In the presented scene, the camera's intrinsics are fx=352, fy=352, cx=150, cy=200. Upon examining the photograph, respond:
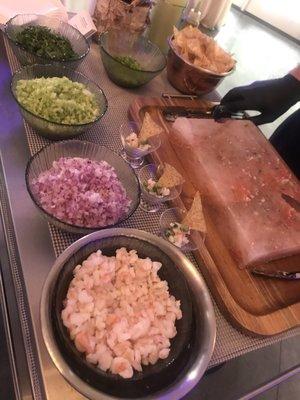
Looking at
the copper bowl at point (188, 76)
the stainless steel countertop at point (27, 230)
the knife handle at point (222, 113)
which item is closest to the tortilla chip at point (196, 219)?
the stainless steel countertop at point (27, 230)

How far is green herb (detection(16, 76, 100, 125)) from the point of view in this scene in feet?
3.55

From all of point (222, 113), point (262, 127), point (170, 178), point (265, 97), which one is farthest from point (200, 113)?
point (262, 127)

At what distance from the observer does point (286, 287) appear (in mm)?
1070

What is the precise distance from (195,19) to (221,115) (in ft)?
2.30

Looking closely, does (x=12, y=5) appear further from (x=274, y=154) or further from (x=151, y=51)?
(x=274, y=154)

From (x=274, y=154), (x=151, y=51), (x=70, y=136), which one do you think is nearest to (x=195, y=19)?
(x=151, y=51)

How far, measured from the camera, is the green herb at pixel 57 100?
1081 millimetres

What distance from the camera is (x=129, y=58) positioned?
1.47 m

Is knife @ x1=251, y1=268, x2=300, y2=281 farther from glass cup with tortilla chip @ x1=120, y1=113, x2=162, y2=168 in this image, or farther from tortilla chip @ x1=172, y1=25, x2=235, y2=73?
tortilla chip @ x1=172, y1=25, x2=235, y2=73

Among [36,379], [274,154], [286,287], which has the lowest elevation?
[36,379]

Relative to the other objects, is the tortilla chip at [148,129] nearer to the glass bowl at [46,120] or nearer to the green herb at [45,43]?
the glass bowl at [46,120]

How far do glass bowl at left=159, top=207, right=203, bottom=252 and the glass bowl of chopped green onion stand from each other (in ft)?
2.03

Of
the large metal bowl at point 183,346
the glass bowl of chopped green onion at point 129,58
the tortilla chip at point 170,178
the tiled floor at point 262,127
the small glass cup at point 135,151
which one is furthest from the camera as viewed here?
the tiled floor at point 262,127

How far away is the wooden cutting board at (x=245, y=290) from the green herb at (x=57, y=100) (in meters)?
0.41
